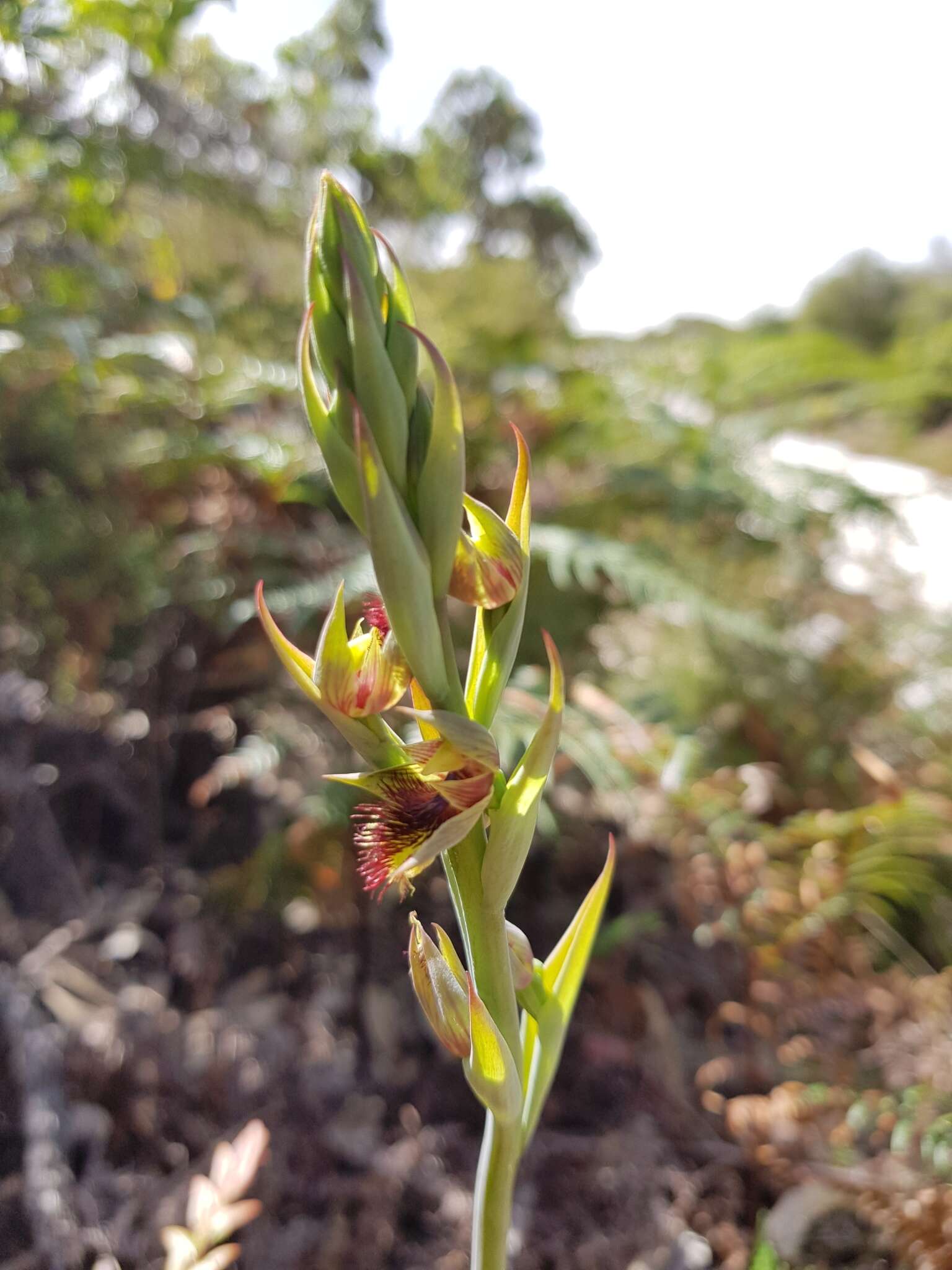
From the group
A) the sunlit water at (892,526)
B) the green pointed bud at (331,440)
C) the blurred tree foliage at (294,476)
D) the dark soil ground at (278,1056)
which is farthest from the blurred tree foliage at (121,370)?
the green pointed bud at (331,440)

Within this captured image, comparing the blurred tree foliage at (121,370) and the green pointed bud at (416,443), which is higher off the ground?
the blurred tree foliage at (121,370)

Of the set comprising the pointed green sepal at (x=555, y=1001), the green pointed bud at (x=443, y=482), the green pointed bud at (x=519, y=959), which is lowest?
the pointed green sepal at (x=555, y=1001)

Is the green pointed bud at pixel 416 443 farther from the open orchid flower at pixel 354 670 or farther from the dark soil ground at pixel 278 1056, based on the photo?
the dark soil ground at pixel 278 1056

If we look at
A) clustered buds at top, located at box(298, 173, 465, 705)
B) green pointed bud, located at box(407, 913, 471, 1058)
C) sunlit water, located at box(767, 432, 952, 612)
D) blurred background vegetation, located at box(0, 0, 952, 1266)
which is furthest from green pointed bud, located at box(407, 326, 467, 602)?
sunlit water, located at box(767, 432, 952, 612)

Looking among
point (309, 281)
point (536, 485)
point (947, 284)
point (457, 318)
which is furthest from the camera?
point (947, 284)

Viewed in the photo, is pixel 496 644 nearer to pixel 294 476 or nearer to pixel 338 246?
pixel 338 246

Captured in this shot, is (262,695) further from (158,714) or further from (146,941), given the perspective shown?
(146,941)

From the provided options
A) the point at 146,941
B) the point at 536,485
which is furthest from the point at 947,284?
the point at 146,941

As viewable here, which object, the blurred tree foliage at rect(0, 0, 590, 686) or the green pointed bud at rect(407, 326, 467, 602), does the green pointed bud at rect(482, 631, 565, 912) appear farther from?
the blurred tree foliage at rect(0, 0, 590, 686)
